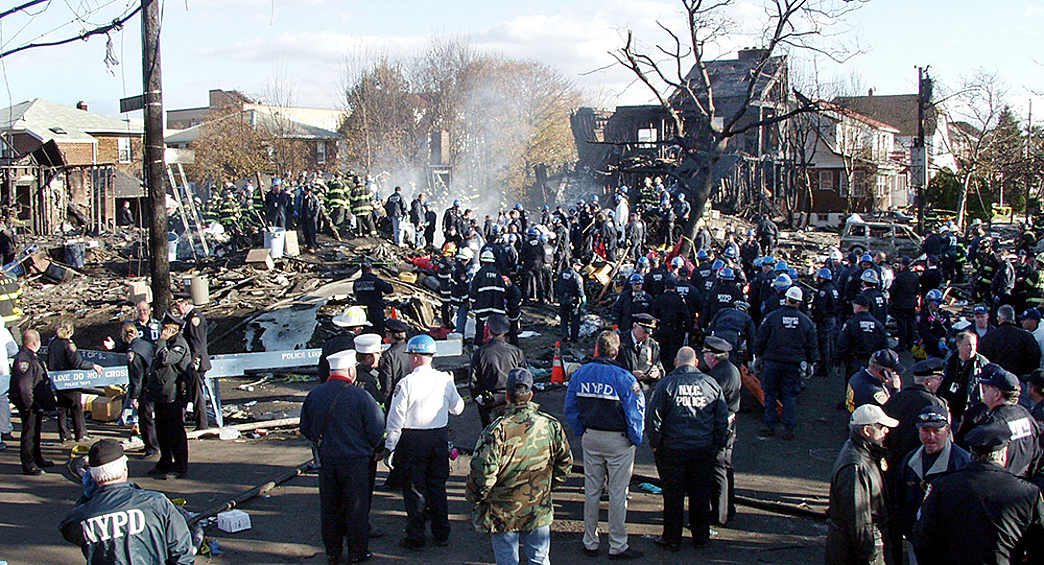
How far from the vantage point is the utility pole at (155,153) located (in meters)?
11.1

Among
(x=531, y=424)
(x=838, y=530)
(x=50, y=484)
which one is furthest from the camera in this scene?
(x=50, y=484)

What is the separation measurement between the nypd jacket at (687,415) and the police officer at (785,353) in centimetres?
340

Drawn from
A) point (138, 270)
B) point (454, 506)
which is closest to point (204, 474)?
point (454, 506)

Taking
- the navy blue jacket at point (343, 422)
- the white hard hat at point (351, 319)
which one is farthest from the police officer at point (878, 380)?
the white hard hat at point (351, 319)

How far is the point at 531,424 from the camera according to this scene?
5.10m

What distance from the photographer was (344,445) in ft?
19.4

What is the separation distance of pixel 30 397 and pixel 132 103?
4.81 meters

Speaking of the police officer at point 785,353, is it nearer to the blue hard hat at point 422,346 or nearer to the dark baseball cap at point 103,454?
the blue hard hat at point 422,346

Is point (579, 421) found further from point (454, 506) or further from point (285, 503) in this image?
point (285, 503)

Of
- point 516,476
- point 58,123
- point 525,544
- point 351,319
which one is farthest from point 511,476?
point 58,123

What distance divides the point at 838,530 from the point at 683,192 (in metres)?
22.3

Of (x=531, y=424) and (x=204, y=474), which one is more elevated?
(x=531, y=424)

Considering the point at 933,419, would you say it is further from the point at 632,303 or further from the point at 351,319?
the point at 632,303

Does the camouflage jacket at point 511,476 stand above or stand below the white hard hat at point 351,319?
below
